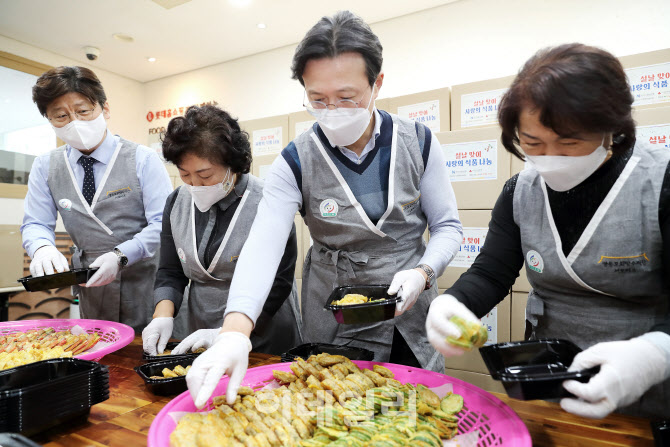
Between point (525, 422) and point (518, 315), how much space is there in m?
1.83

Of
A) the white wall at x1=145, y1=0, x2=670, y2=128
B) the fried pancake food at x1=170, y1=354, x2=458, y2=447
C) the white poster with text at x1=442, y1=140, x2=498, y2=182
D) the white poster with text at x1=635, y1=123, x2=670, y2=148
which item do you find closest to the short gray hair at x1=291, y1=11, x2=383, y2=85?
the fried pancake food at x1=170, y1=354, x2=458, y2=447

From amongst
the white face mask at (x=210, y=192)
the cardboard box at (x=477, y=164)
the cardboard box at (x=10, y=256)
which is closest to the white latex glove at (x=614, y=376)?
the white face mask at (x=210, y=192)

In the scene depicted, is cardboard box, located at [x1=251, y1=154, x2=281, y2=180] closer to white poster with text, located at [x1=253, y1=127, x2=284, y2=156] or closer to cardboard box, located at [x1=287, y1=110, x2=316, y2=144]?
white poster with text, located at [x1=253, y1=127, x2=284, y2=156]

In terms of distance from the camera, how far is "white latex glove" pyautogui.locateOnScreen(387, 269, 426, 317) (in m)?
1.35

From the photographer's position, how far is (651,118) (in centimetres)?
239

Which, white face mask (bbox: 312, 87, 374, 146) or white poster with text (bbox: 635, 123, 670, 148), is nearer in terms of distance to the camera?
white face mask (bbox: 312, 87, 374, 146)

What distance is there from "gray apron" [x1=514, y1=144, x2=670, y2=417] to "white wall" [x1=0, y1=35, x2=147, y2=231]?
6.30 m

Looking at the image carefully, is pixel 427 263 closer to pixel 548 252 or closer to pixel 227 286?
pixel 548 252

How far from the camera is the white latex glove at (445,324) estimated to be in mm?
1119

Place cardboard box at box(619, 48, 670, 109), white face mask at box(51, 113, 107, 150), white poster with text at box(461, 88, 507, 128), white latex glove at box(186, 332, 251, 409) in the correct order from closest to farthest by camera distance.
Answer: white latex glove at box(186, 332, 251, 409), white face mask at box(51, 113, 107, 150), cardboard box at box(619, 48, 670, 109), white poster with text at box(461, 88, 507, 128)

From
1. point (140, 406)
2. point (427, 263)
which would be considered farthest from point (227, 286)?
point (427, 263)

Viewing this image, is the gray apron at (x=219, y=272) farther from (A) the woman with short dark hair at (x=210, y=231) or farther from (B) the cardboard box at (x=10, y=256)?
(B) the cardboard box at (x=10, y=256)

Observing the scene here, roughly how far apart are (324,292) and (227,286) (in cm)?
54

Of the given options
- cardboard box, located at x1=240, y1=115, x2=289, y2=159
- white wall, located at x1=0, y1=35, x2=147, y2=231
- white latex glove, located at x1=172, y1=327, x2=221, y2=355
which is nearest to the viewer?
white latex glove, located at x1=172, y1=327, x2=221, y2=355
